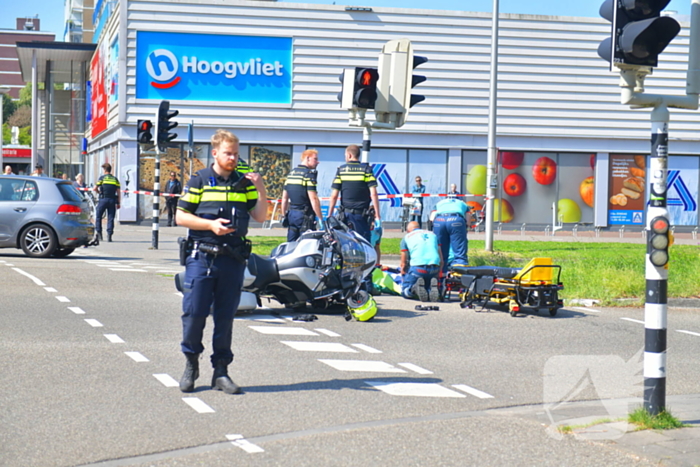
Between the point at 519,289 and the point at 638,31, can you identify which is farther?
the point at 519,289

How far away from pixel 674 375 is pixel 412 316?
3923mm

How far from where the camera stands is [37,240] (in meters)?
17.6

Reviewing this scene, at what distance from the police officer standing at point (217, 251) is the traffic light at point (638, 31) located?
8.39 ft

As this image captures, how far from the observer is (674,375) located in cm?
808

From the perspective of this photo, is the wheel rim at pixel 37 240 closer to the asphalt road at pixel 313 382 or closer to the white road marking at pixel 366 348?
the asphalt road at pixel 313 382

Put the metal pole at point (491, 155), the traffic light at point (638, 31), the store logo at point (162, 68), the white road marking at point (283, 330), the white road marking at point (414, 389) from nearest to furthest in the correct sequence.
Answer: the traffic light at point (638, 31) → the white road marking at point (414, 389) → the white road marking at point (283, 330) → the metal pole at point (491, 155) → the store logo at point (162, 68)

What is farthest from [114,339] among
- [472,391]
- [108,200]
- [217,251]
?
[108,200]

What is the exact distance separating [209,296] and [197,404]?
75cm

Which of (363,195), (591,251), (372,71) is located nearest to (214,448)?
(363,195)

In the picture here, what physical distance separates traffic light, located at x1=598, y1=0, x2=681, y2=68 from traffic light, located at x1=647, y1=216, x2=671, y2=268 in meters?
0.97

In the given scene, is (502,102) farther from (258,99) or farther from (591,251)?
(591,251)

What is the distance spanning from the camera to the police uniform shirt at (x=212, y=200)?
6.65m

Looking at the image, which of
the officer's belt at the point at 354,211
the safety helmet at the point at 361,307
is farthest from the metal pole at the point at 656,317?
the officer's belt at the point at 354,211

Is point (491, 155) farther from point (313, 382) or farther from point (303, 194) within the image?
point (313, 382)
